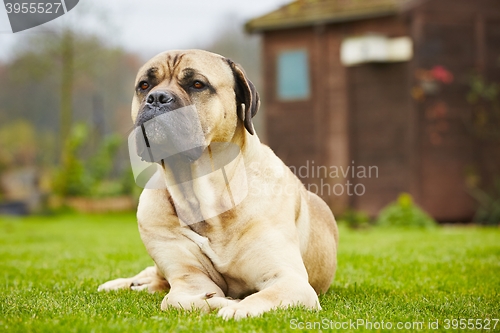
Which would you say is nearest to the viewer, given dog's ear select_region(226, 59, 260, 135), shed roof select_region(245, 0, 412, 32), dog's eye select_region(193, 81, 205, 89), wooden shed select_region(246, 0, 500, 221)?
dog's eye select_region(193, 81, 205, 89)

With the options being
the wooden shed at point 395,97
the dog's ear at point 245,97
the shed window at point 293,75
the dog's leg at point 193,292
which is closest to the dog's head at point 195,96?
the dog's ear at point 245,97

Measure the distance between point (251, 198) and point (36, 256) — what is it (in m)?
3.77

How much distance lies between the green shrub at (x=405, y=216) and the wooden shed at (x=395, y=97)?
28.8 inches

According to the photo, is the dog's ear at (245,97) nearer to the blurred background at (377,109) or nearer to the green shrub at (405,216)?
the green shrub at (405,216)

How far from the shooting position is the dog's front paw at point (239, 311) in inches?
106

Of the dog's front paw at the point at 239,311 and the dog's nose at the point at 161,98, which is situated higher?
the dog's nose at the point at 161,98

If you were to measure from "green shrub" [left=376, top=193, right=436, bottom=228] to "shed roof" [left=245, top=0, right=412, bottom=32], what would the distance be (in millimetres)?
3826

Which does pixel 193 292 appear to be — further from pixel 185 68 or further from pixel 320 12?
pixel 320 12

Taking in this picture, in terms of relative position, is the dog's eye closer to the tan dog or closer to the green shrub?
the tan dog

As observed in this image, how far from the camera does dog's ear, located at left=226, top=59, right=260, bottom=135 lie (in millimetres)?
3516

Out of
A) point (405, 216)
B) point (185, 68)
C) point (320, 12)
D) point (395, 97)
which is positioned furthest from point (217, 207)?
point (320, 12)

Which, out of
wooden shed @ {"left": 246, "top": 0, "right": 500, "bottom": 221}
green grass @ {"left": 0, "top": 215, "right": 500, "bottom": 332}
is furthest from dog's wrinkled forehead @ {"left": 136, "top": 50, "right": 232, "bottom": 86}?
wooden shed @ {"left": 246, "top": 0, "right": 500, "bottom": 221}

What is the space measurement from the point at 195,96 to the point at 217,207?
0.64 metres

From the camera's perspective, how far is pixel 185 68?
337 cm
